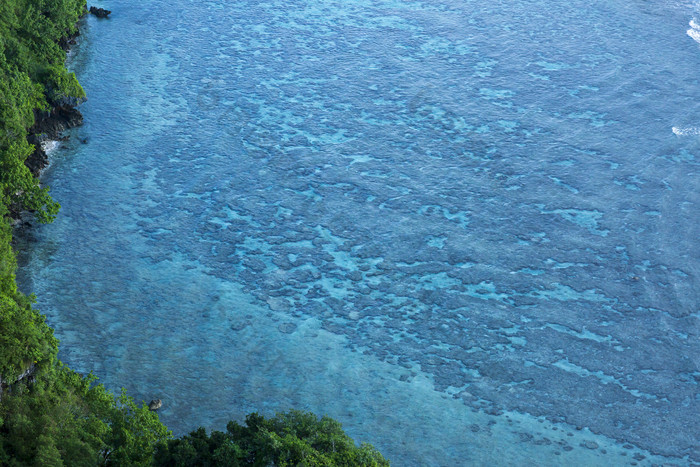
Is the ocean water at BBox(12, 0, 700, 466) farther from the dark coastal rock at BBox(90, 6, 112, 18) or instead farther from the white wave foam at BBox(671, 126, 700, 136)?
the dark coastal rock at BBox(90, 6, 112, 18)

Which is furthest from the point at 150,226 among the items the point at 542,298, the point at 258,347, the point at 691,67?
the point at 691,67

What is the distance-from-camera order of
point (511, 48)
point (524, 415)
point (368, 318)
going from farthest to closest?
point (511, 48) < point (368, 318) < point (524, 415)

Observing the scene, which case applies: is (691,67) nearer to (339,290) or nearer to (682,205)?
(682,205)

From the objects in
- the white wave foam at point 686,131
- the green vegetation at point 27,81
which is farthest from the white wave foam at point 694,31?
the green vegetation at point 27,81

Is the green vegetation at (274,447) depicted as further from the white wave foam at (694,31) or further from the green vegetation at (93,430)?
the white wave foam at (694,31)

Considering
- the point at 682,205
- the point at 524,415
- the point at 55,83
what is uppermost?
the point at 55,83

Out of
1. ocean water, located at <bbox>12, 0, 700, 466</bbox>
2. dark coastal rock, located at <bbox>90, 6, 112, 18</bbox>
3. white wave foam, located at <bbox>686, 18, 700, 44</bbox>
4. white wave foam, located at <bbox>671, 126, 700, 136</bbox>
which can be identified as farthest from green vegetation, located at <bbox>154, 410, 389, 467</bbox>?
white wave foam, located at <bbox>686, 18, 700, 44</bbox>
